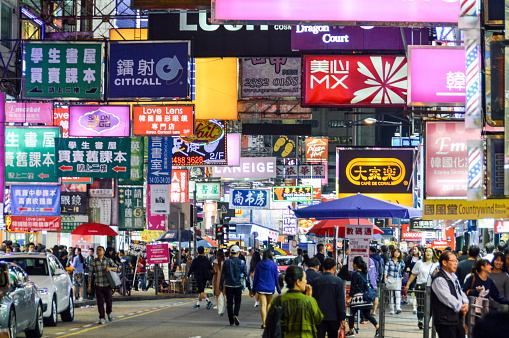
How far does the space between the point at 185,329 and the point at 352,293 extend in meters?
4.06

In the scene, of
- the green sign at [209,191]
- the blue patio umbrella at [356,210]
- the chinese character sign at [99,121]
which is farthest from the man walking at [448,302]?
the green sign at [209,191]

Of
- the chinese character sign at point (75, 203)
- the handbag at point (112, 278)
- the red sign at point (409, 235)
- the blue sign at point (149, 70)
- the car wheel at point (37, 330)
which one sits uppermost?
the blue sign at point (149, 70)

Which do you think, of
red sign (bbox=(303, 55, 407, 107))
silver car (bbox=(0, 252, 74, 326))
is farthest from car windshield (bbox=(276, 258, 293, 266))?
red sign (bbox=(303, 55, 407, 107))

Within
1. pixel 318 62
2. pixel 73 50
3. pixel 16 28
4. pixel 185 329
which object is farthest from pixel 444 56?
pixel 16 28

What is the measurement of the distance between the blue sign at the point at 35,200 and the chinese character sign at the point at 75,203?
5.78m

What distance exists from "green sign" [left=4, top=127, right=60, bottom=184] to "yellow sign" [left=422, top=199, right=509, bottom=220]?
1252 centimetres

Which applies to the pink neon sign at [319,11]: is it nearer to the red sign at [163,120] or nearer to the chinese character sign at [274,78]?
the chinese character sign at [274,78]

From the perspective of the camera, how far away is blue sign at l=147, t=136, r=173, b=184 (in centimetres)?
3014

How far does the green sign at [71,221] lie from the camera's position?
38.1 meters

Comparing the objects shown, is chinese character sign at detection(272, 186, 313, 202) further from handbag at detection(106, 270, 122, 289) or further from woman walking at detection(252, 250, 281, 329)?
woman walking at detection(252, 250, 281, 329)

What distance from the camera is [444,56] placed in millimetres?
16750

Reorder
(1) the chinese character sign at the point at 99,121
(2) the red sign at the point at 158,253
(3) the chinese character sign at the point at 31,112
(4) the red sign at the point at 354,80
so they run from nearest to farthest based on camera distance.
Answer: (4) the red sign at the point at 354,80, (1) the chinese character sign at the point at 99,121, (3) the chinese character sign at the point at 31,112, (2) the red sign at the point at 158,253

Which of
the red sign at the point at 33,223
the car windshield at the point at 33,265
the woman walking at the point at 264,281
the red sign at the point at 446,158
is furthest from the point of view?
the red sign at the point at 33,223

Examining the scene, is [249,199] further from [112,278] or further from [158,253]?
[112,278]
